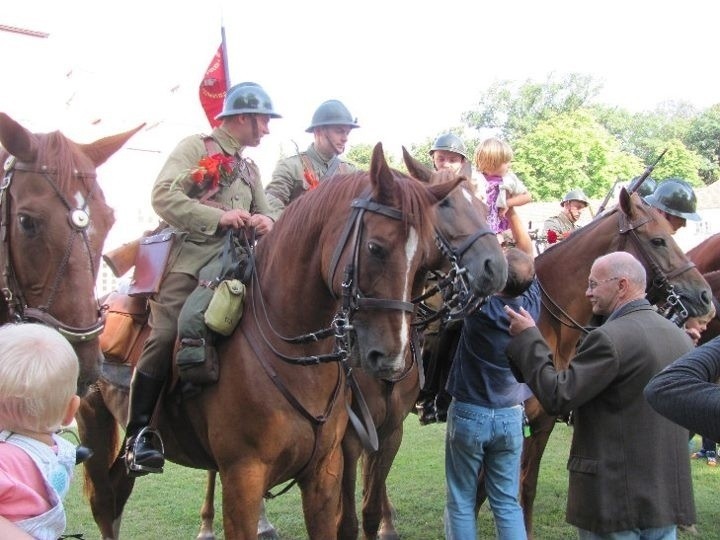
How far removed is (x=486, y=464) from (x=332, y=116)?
280 centimetres

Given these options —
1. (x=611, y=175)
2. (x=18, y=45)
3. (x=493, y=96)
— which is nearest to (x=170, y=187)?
(x=18, y=45)

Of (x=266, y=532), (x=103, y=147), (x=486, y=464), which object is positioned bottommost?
A: (x=266, y=532)

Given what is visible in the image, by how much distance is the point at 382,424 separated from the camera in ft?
17.4

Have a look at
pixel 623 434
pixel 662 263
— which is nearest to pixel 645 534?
pixel 623 434

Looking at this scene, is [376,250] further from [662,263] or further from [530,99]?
[530,99]

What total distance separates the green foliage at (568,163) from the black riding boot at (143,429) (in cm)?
4906

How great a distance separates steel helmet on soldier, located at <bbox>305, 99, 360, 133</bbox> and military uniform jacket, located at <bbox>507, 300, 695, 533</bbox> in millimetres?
2703

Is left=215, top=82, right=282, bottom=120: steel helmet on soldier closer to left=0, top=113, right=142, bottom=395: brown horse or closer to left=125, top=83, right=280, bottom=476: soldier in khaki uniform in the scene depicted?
left=125, top=83, right=280, bottom=476: soldier in khaki uniform

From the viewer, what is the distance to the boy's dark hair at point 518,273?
4484 millimetres

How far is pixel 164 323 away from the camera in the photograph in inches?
173

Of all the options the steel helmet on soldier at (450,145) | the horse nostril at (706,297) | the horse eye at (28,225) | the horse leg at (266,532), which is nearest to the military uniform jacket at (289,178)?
the steel helmet on soldier at (450,145)

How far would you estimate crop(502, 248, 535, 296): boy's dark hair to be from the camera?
448 centimetres

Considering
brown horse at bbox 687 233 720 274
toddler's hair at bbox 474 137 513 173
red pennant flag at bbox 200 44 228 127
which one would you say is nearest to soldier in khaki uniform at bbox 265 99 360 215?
red pennant flag at bbox 200 44 228 127

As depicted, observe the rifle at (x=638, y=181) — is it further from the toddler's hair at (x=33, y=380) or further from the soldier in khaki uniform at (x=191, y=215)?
the toddler's hair at (x=33, y=380)
